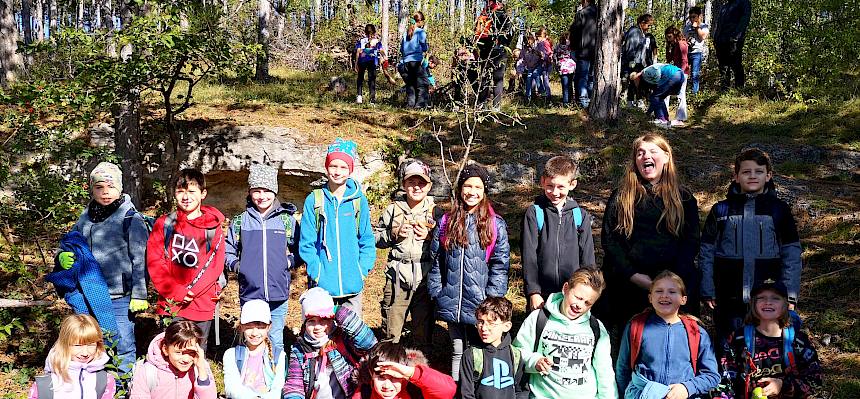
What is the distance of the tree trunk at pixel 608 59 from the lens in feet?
31.9

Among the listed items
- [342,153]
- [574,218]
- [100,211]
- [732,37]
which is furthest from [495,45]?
[100,211]

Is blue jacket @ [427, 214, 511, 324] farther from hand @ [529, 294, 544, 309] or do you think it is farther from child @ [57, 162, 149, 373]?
child @ [57, 162, 149, 373]

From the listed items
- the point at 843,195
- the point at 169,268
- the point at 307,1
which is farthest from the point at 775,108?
the point at 307,1

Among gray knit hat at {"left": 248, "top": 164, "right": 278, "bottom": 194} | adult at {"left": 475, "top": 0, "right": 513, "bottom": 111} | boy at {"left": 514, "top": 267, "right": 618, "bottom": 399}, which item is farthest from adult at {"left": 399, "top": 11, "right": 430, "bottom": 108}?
boy at {"left": 514, "top": 267, "right": 618, "bottom": 399}

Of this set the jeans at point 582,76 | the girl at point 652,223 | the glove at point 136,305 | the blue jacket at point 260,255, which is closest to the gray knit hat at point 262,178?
the blue jacket at point 260,255

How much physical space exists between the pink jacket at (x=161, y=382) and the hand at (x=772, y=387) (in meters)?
3.35

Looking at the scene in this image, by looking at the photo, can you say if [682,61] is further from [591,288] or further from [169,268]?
[169,268]

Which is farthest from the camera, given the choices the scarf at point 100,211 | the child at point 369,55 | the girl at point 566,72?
the child at point 369,55

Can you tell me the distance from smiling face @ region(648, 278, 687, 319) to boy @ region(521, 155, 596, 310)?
49 cm

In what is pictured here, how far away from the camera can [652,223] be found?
4.11 metres

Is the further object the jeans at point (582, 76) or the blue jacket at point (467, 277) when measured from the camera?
the jeans at point (582, 76)

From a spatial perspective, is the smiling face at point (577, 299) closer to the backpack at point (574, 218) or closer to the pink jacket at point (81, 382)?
the backpack at point (574, 218)

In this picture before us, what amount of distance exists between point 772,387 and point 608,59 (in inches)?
268

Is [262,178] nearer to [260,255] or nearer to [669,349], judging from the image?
[260,255]
